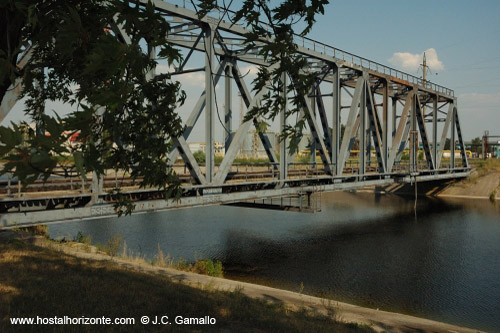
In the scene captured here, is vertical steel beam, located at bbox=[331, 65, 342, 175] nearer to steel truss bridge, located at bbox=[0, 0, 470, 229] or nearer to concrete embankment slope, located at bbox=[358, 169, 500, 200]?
steel truss bridge, located at bbox=[0, 0, 470, 229]

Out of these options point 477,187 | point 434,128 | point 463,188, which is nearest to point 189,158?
point 434,128

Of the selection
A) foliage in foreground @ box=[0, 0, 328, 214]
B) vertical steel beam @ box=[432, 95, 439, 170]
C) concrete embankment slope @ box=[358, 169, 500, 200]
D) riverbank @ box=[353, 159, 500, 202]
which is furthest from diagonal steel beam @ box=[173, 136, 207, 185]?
concrete embankment slope @ box=[358, 169, 500, 200]

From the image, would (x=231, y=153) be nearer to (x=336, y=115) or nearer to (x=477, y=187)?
(x=336, y=115)

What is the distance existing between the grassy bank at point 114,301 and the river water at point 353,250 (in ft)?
23.1

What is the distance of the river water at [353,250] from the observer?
16.6 m

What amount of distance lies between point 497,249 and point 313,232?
1194 cm

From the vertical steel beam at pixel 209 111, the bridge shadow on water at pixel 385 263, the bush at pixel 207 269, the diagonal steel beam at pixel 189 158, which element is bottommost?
the bridge shadow on water at pixel 385 263

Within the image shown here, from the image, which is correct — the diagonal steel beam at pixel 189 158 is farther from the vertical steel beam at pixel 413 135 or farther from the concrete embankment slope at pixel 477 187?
the concrete embankment slope at pixel 477 187

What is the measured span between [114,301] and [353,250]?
1981 cm

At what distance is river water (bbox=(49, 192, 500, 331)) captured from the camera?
16641 mm

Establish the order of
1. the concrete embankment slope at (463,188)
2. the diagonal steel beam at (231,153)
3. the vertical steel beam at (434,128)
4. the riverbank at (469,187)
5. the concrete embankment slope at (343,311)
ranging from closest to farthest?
the concrete embankment slope at (343,311) → the diagonal steel beam at (231,153) → the vertical steel beam at (434,128) → the concrete embankment slope at (463,188) → the riverbank at (469,187)

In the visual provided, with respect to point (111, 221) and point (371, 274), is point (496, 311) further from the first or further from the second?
point (111, 221)

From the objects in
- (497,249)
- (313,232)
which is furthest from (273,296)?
(497,249)

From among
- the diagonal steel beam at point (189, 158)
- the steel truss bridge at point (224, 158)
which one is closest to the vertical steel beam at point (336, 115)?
the steel truss bridge at point (224, 158)
